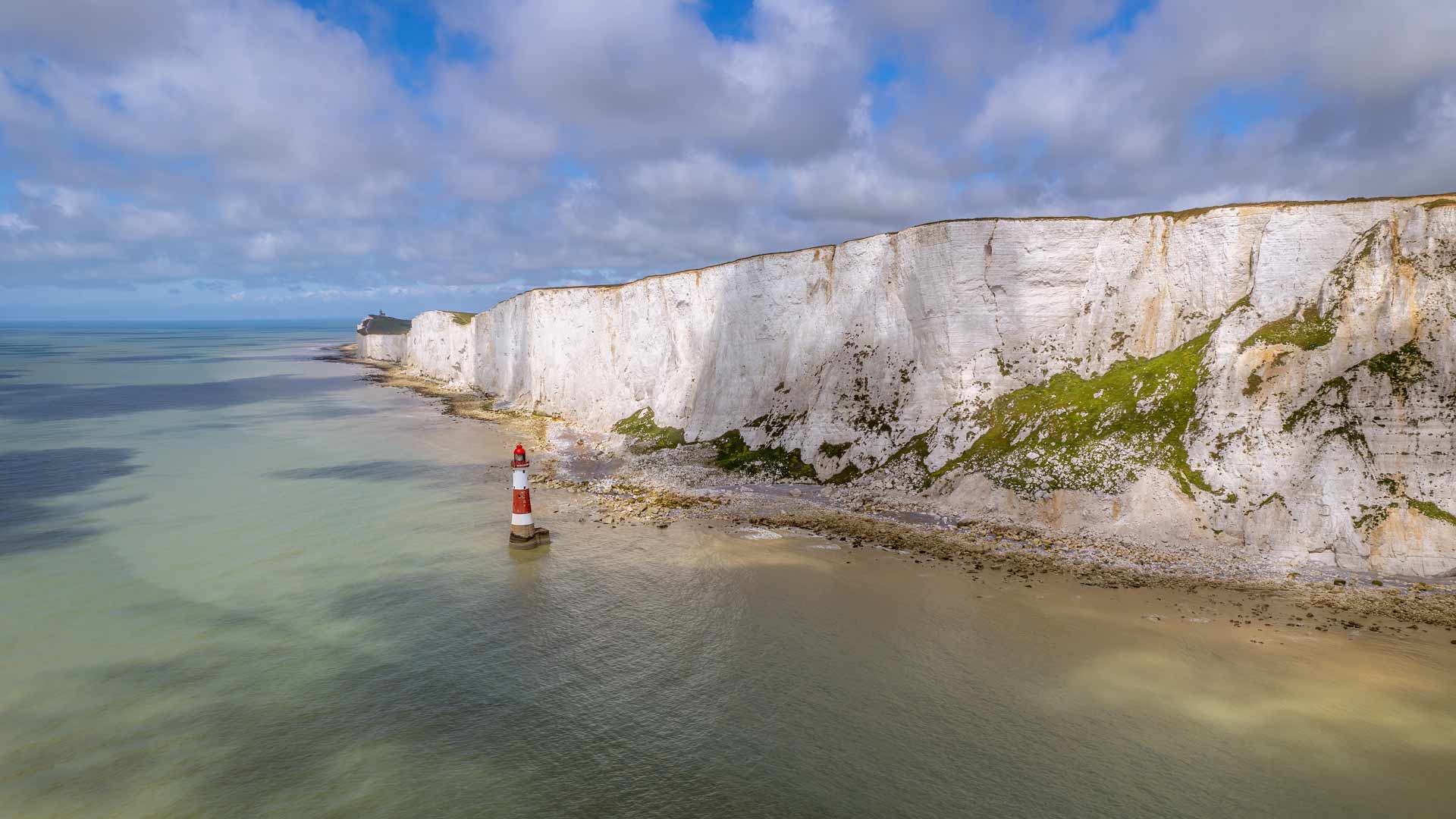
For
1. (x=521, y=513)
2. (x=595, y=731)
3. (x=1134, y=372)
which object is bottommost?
(x=595, y=731)

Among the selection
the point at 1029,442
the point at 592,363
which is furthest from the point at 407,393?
the point at 1029,442

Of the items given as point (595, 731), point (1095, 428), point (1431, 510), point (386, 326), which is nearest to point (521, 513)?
point (595, 731)

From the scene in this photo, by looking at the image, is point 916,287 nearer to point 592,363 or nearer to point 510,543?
point 510,543

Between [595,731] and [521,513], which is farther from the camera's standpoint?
[521,513]

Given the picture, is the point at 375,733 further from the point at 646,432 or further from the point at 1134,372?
the point at 646,432

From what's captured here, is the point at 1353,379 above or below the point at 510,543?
above

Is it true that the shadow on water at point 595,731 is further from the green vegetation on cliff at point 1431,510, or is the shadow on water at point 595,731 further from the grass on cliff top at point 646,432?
the grass on cliff top at point 646,432

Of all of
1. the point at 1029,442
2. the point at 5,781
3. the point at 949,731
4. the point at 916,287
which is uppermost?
the point at 916,287
